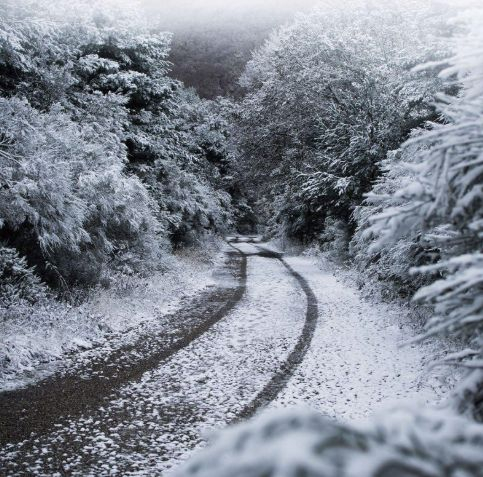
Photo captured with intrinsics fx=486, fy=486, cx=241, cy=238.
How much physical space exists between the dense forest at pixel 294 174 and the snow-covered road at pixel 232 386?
3.61ft

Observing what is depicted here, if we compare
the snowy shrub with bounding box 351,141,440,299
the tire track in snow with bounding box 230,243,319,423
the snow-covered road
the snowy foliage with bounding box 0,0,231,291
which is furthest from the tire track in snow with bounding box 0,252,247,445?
the snowy shrub with bounding box 351,141,440,299

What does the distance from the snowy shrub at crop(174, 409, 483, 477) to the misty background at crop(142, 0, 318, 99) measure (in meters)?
54.1

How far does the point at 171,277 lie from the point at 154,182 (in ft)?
18.8

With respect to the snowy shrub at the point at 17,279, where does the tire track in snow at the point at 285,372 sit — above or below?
above

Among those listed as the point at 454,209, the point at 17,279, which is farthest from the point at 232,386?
the point at 17,279

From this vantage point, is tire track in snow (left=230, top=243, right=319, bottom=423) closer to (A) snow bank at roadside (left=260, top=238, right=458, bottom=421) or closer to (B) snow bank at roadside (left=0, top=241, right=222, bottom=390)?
(A) snow bank at roadside (left=260, top=238, right=458, bottom=421)

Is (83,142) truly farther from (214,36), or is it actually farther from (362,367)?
(214,36)

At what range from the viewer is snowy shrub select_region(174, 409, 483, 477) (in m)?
0.97

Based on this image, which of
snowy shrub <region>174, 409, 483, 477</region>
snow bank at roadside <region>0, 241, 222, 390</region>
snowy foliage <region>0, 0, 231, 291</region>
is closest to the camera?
snowy shrub <region>174, 409, 483, 477</region>

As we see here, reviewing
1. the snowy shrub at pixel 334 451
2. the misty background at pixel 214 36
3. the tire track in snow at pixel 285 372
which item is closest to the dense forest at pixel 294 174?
the snowy shrub at pixel 334 451

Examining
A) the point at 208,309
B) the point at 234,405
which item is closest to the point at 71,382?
the point at 234,405

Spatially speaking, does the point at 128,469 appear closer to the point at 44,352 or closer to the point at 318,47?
the point at 44,352

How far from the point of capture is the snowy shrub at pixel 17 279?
900cm

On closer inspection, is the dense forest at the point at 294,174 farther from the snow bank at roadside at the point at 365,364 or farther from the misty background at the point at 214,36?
the misty background at the point at 214,36
